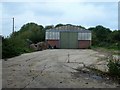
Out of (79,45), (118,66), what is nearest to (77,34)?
(79,45)

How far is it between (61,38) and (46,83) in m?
43.3

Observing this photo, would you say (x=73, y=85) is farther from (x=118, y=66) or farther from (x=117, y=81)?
(x=118, y=66)

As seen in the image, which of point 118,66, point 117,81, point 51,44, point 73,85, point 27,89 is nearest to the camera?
point 27,89

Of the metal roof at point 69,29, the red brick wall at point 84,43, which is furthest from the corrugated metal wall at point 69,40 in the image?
the metal roof at point 69,29

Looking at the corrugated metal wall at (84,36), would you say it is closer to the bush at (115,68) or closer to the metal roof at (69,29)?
the metal roof at (69,29)

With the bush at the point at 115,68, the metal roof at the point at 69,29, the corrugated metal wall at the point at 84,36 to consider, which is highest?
the metal roof at the point at 69,29

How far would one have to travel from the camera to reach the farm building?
50.8 metres

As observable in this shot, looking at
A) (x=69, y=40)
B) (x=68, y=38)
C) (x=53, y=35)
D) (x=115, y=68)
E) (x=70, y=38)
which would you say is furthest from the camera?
(x=53, y=35)

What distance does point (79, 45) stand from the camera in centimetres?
5084

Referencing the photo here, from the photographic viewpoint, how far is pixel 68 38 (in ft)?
167

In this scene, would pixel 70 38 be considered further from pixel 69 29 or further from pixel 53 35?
pixel 53 35

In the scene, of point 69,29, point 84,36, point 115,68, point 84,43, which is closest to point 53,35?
point 69,29

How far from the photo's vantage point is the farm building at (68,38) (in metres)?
50.8

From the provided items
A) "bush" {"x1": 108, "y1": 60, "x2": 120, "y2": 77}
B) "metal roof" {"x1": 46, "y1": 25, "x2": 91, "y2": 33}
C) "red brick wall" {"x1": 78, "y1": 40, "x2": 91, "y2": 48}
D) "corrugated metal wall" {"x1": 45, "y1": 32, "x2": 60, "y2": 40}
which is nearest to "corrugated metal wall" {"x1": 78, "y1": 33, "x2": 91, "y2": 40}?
"red brick wall" {"x1": 78, "y1": 40, "x2": 91, "y2": 48}
